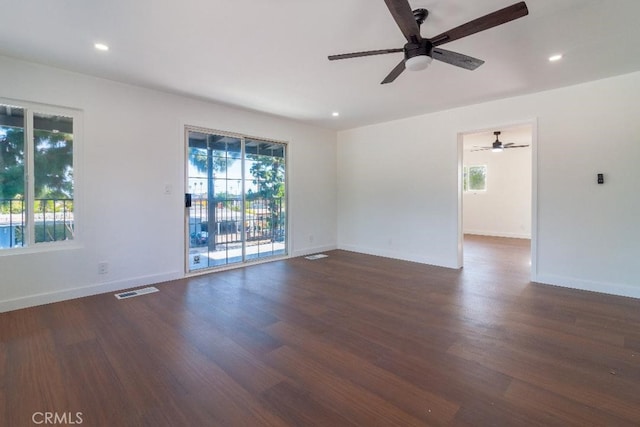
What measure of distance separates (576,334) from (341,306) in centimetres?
202

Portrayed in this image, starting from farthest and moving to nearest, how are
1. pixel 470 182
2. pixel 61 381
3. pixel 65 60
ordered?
pixel 470 182 < pixel 65 60 < pixel 61 381

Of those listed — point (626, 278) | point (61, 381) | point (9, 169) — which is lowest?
point (61, 381)

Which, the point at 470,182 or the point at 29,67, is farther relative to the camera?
the point at 470,182

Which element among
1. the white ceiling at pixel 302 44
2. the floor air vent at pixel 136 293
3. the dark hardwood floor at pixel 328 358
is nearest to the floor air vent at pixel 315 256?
the dark hardwood floor at pixel 328 358

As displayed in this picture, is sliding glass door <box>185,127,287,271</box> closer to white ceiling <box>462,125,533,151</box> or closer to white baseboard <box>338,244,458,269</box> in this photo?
white baseboard <box>338,244,458,269</box>

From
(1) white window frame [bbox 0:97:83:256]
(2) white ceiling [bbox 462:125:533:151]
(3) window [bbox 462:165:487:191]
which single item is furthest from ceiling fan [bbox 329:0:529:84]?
(3) window [bbox 462:165:487:191]

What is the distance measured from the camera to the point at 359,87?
12.4 feet

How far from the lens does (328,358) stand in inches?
85.8

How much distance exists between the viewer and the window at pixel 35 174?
3.12 metres

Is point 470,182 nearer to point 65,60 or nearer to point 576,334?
point 576,334

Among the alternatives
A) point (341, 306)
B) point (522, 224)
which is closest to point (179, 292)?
point (341, 306)

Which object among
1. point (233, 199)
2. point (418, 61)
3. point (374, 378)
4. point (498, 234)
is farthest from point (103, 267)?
point (498, 234)

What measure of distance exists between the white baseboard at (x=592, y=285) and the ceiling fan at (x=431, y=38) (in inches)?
120

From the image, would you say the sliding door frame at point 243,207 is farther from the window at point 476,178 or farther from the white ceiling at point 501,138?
the window at point 476,178
